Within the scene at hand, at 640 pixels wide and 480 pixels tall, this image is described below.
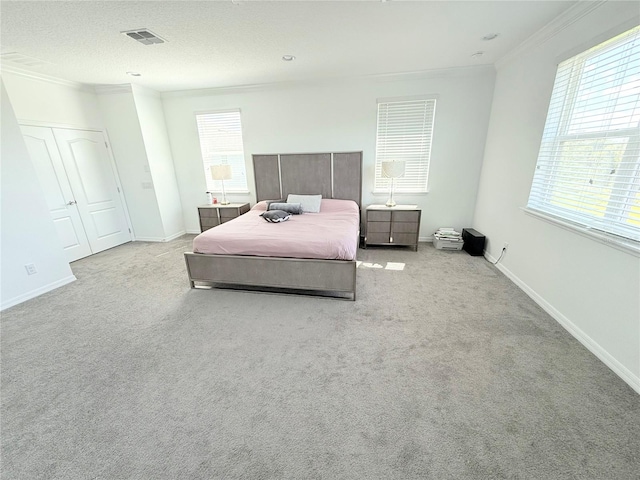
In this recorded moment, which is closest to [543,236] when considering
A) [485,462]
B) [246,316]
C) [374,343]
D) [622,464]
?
[622,464]

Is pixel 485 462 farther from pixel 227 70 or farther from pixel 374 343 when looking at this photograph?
pixel 227 70

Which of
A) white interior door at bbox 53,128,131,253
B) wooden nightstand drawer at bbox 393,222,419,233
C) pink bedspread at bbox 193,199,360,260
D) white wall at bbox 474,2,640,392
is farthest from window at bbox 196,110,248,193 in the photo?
white wall at bbox 474,2,640,392

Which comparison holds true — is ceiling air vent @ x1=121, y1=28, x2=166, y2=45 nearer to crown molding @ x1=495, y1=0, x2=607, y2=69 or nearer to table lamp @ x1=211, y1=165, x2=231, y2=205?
table lamp @ x1=211, y1=165, x2=231, y2=205

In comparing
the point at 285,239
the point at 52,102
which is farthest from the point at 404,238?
the point at 52,102

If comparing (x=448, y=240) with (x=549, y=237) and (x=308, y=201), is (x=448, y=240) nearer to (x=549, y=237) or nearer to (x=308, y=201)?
(x=549, y=237)

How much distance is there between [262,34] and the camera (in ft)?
8.24

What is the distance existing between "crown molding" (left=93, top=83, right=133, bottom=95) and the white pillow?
10.2 ft

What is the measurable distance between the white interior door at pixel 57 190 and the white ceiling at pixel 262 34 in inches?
34.8

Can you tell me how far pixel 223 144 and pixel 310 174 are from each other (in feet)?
5.91

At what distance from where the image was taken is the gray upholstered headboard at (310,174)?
4.26 metres

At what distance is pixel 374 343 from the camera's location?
207cm

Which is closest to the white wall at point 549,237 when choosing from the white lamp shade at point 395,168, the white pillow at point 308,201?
the white lamp shade at point 395,168

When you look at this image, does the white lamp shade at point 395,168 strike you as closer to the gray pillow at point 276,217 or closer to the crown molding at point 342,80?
the crown molding at point 342,80

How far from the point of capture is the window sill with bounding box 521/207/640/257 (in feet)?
5.51
